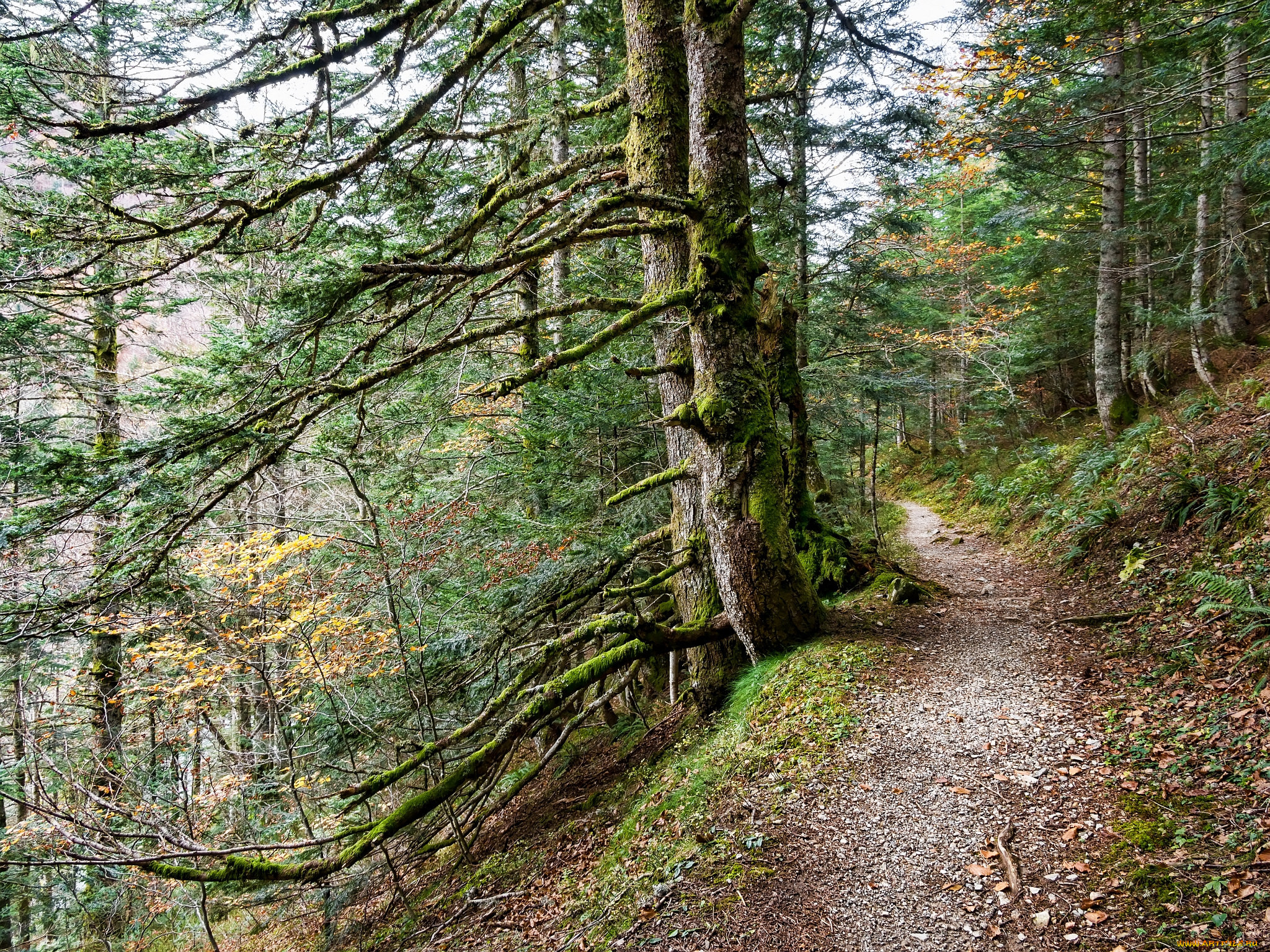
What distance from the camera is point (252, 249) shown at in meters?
4.39

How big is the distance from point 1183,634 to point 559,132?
23.7 feet

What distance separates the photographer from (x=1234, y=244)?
30.9 feet

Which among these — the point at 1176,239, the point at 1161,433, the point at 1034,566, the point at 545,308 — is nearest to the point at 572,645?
the point at 545,308

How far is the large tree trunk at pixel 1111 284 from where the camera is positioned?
11.0m

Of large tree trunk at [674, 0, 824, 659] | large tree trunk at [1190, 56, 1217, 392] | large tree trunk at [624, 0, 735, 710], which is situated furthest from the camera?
large tree trunk at [1190, 56, 1217, 392]

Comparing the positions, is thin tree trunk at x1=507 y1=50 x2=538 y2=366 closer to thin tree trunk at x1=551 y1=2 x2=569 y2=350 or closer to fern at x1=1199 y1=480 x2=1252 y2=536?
thin tree trunk at x1=551 y1=2 x2=569 y2=350

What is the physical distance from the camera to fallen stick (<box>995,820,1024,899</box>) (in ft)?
9.73

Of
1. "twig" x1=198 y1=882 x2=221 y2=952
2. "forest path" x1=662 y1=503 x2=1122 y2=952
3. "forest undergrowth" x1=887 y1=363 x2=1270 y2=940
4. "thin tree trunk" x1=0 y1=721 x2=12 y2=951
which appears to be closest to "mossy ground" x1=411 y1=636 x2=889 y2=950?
"forest path" x1=662 y1=503 x2=1122 y2=952

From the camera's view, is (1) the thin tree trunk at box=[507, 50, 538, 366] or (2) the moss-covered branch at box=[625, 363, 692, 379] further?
(1) the thin tree trunk at box=[507, 50, 538, 366]

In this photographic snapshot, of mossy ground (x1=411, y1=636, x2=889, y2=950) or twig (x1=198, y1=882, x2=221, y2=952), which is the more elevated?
mossy ground (x1=411, y1=636, x2=889, y2=950)

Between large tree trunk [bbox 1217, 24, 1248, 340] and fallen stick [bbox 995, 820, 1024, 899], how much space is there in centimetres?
1149

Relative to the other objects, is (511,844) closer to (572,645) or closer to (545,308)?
(572,645)

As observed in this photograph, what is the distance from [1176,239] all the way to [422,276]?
62.8 ft

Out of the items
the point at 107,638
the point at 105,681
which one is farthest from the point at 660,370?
the point at 105,681
